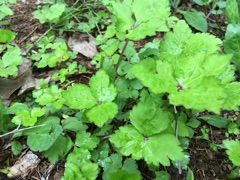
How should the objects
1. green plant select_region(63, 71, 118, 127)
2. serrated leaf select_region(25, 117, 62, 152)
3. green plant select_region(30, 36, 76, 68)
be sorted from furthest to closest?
green plant select_region(30, 36, 76, 68) → serrated leaf select_region(25, 117, 62, 152) → green plant select_region(63, 71, 118, 127)

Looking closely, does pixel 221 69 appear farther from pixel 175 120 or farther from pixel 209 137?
pixel 209 137

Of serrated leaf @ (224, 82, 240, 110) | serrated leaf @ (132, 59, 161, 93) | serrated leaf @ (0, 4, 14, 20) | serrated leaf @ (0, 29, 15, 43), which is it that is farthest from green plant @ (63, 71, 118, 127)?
serrated leaf @ (0, 4, 14, 20)

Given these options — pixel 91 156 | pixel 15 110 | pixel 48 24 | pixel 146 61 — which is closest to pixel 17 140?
pixel 15 110

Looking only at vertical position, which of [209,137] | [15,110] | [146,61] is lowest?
[209,137]

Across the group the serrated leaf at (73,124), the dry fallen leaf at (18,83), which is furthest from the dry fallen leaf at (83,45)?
the serrated leaf at (73,124)

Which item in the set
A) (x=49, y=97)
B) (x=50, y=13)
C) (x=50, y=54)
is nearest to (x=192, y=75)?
(x=49, y=97)

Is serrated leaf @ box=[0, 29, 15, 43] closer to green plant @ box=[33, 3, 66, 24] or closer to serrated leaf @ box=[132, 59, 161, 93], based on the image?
green plant @ box=[33, 3, 66, 24]
